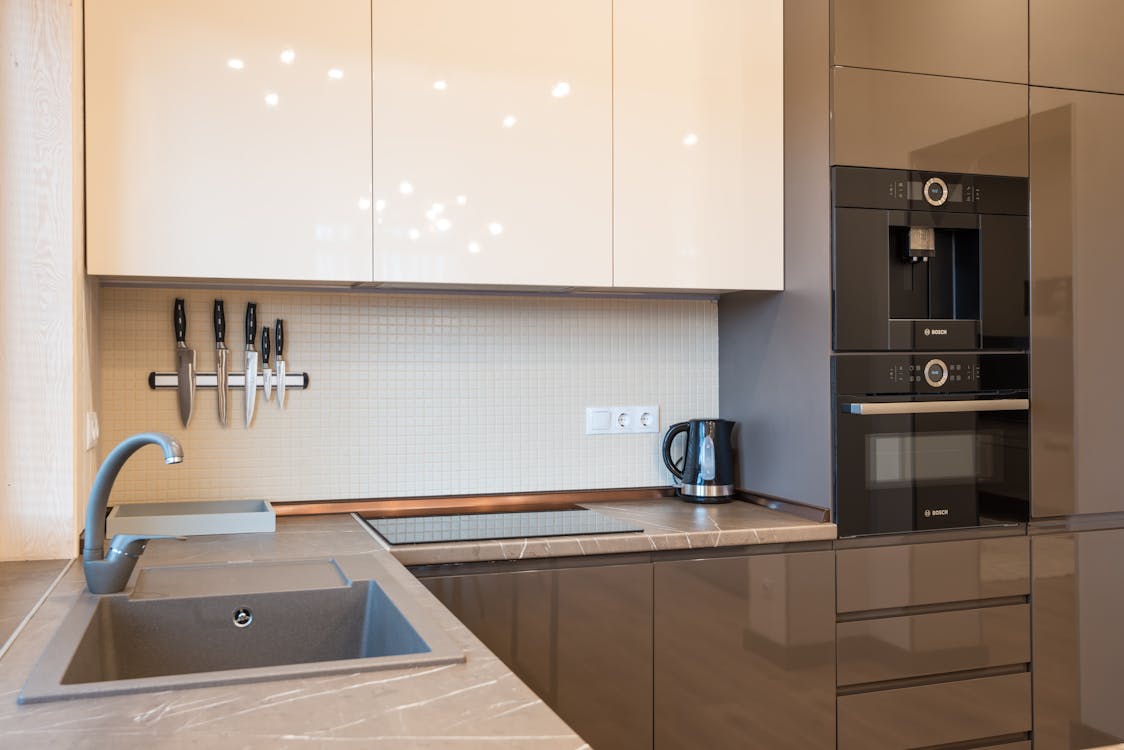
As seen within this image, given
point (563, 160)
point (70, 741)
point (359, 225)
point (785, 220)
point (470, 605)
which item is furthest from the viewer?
point (785, 220)

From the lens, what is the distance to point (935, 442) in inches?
97.8

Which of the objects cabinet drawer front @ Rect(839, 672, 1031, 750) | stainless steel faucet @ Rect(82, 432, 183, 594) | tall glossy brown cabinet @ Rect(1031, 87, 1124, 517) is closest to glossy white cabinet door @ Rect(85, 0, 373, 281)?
stainless steel faucet @ Rect(82, 432, 183, 594)

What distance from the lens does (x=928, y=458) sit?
8.14 ft

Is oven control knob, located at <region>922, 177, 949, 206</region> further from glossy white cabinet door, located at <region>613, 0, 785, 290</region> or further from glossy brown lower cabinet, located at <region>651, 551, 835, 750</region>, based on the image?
glossy brown lower cabinet, located at <region>651, 551, 835, 750</region>

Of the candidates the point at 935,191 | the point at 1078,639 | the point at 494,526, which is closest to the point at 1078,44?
the point at 935,191

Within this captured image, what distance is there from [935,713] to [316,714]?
1.91 m

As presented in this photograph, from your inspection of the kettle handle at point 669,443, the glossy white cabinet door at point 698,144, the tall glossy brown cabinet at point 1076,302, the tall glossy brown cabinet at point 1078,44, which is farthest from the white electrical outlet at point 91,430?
the tall glossy brown cabinet at point 1078,44

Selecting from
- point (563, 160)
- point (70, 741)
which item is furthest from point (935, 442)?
point (70, 741)

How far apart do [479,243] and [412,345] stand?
1.44 ft

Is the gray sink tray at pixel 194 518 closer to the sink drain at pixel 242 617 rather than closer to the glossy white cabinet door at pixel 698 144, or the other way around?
the sink drain at pixel 242 617

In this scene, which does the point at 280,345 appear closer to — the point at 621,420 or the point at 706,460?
the point at 621,420

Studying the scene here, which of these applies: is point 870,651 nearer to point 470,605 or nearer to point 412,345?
point 470,605

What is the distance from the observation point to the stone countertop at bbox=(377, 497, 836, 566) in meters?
2.10

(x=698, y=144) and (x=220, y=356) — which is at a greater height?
(x=698, y=144)
